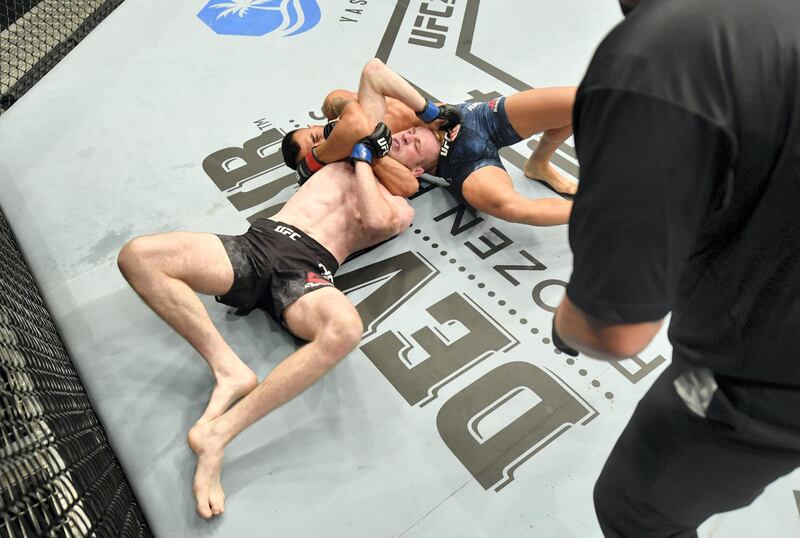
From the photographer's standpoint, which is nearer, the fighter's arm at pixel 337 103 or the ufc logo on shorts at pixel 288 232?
the ufc logo on shorts at pixel 288 232

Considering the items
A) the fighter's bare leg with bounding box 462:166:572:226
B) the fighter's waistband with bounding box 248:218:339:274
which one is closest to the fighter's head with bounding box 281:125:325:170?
the fighter's waistband with bounding box 248:218:339:274

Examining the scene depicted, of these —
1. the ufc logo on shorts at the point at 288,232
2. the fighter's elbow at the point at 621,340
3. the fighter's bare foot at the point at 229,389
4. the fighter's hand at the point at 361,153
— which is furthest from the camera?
the fighter's hand at the point at 361,153

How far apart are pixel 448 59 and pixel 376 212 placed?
1.45 m

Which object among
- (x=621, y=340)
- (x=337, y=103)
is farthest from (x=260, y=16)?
(x=621, y=340)

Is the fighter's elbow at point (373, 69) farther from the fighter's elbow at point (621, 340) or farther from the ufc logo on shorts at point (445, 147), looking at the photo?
the fighter's elbow at point (621, 340)

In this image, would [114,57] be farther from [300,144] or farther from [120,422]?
[120,422]

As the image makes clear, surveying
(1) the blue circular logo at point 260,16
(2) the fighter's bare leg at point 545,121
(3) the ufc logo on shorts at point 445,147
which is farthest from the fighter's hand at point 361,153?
(1) the blue circular logo at point 260,16

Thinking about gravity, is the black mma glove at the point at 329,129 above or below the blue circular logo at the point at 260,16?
below

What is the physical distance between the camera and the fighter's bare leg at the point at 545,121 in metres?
2.22

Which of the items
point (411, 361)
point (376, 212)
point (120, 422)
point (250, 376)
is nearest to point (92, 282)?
point (120, 422)

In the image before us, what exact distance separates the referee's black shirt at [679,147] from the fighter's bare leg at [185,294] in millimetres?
1302

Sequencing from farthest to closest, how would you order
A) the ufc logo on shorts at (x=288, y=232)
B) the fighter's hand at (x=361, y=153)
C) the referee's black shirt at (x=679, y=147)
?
the fighter's hand at (x=361, y=153), the ufc logo on shorts at (x=288, y=232), the referee's black shirt at (x=679, y=147)

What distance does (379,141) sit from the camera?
2.18 m

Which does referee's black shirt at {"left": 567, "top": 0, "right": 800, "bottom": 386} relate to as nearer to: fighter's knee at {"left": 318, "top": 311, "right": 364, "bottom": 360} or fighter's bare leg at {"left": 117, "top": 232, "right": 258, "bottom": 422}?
fighter's knee at {"left": 318, "top": 311, "right": 364, "bottom": 360}
